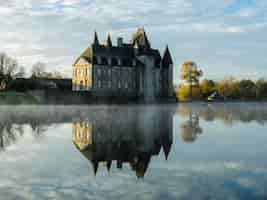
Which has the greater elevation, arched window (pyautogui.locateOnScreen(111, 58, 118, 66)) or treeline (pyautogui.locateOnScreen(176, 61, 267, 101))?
arched window (pyautogui.locateOnScreen(111, 58, 118, 66))

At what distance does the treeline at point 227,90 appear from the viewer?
7981 centimetres

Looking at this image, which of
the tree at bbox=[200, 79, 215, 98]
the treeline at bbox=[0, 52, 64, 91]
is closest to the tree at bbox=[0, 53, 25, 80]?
the treeline at bbox=[0, 52, 64, 91]

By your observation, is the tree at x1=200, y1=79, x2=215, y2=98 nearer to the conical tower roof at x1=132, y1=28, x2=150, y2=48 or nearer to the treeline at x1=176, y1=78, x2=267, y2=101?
the treeline at x1=176, y1=78, x2=267, y2=101

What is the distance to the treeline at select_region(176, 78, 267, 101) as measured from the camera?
262ft

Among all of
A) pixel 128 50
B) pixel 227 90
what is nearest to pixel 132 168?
pixel 128 50

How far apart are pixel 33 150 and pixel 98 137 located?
3.25 metres

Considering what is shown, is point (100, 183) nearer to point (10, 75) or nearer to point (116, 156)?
point (116, 156)

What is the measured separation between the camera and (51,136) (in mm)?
13875

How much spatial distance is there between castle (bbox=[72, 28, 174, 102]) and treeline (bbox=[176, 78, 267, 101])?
542 cm

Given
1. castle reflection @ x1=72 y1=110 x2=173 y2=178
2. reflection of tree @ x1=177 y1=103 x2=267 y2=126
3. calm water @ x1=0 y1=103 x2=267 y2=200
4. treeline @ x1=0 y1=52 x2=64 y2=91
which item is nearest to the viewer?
calm water @ x1=0 y1=103 x2=267 y2=200

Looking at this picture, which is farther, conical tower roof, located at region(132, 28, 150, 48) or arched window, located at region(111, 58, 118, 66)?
conical tower roof, located at region(132, 28, 150, 48)

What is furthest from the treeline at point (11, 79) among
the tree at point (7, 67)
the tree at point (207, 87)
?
the tree at point (207, 87)

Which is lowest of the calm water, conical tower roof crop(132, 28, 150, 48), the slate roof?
the calm water

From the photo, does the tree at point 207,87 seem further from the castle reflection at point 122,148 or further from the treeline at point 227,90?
the castle reflection at point 122,148
